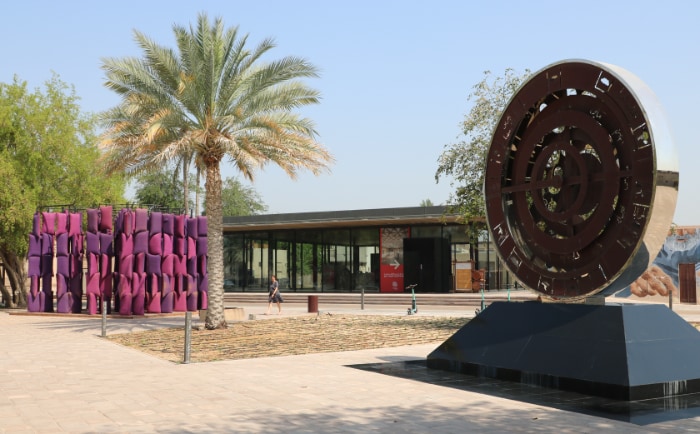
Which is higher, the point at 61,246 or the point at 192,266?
the point at 61,246

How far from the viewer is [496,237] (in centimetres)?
1244

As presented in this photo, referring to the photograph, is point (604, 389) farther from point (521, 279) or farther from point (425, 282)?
point (425, 282)

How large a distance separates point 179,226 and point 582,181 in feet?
78.0

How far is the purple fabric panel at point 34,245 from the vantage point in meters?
31.8

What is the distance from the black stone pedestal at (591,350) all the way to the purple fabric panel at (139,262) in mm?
21339

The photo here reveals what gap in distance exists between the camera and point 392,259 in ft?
145

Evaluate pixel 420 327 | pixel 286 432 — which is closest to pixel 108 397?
pixel 286 432

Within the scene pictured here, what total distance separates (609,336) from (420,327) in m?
12.2

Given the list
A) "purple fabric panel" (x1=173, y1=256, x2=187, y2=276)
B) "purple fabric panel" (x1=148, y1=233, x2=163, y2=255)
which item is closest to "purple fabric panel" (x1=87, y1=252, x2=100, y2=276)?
"purple fabric panel" (x1=148, y1=233, x2=163, y2=255)

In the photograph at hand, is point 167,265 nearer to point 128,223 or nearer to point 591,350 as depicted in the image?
point 128,223

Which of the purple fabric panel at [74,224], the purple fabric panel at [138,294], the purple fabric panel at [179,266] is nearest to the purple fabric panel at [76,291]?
the purple fabric panel at [74,224]

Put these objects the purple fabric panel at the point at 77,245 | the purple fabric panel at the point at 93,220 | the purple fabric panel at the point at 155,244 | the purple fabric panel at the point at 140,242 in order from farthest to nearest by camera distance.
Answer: the purple fabric panel at the point at 77,245
the purple fabric panel at the point at 93,220
the purple fabric panel at the point at 155,244
the purple fabric panel at the point at 140,242

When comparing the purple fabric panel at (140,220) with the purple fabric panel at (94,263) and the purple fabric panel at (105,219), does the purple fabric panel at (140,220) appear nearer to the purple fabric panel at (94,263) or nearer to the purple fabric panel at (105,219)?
the purple fabric panel at (105,219)

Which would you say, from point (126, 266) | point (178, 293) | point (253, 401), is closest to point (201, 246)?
point (178, 293)
